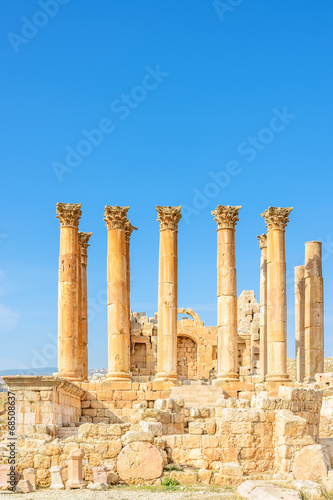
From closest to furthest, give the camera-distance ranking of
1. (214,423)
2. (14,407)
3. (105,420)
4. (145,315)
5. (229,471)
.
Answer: (229,471) → (214,423) → (14,407) → (105,420) → (145,315)

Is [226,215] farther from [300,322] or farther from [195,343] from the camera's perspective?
[195,343]

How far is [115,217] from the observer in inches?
1422

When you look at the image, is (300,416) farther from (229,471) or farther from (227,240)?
(227,240)

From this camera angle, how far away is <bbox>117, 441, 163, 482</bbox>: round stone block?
1870cm

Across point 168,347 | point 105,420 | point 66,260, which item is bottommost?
point 105,420

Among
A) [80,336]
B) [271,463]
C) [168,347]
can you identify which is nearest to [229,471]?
[271,463]

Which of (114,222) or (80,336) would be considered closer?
(114,222)

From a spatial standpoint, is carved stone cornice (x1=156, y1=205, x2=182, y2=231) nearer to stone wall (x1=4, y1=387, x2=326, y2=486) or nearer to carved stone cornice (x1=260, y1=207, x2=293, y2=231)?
carved stone cornice (x1=260, y1=207, x2=293, y2=231)

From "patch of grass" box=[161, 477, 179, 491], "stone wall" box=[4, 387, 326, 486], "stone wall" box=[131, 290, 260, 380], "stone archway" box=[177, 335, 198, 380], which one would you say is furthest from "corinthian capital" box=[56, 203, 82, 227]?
"patch of grass" box=[161, 477, 179, 491]

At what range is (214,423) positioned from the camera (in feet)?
67.8

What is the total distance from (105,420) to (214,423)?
13.1m

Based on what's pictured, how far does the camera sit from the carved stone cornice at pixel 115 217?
36156mm

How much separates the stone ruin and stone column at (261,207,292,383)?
5 cm

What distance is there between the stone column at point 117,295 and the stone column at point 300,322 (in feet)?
32.2
